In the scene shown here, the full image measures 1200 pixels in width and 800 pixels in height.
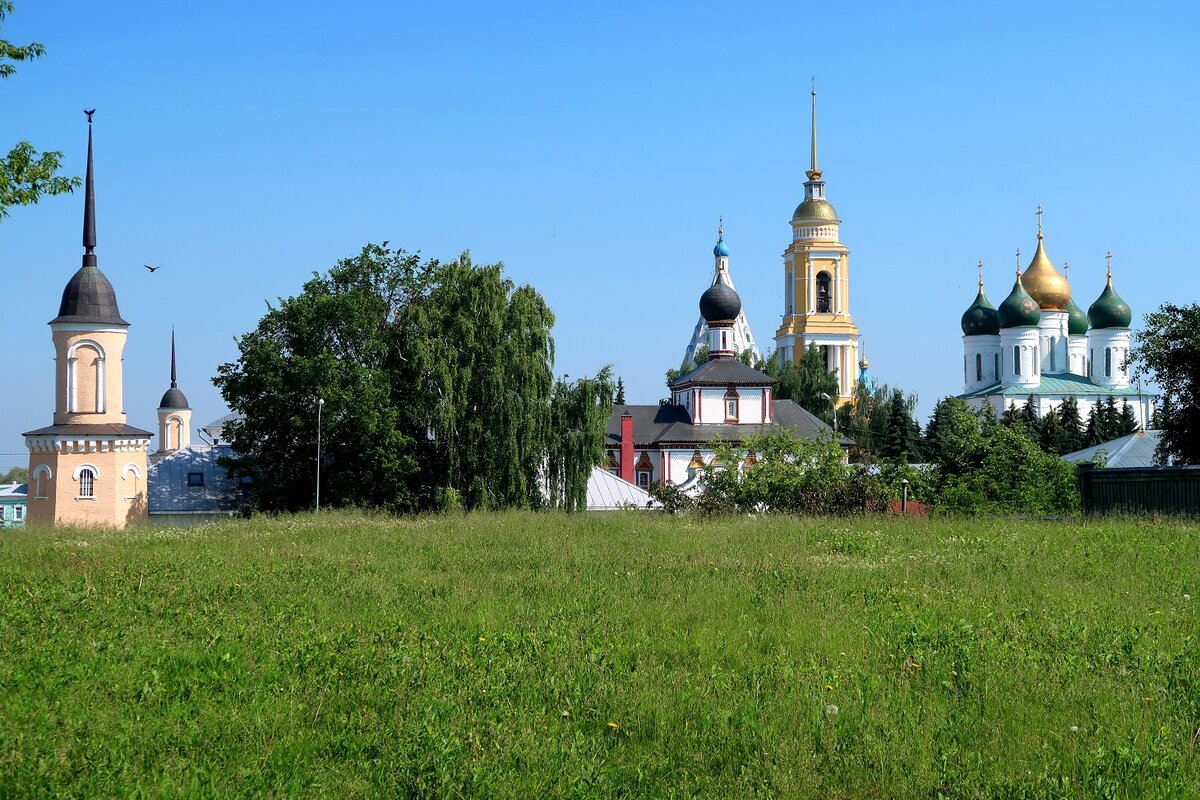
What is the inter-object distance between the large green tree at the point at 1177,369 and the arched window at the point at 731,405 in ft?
103

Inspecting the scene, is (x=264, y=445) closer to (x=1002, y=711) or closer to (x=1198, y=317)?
(x=1198, y=317)

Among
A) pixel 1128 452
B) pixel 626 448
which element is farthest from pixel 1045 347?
pixel 1128 452

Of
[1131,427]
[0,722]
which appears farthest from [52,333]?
[1131,427]

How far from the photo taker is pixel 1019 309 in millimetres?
91875

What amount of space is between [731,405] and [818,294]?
30.2m

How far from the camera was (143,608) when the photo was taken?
36.7 ft

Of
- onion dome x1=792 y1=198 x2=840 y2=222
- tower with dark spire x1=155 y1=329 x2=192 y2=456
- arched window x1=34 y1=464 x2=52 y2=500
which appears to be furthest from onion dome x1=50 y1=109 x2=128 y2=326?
onion dome x1=792 y1=198 x2=840 y2=222

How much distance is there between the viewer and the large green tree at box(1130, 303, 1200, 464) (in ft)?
106

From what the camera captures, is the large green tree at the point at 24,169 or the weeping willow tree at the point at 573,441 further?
the weeping willow tree at the point at 573,441

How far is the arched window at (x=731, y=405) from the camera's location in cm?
6431

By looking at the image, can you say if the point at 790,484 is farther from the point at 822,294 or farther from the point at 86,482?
the point at 822,294

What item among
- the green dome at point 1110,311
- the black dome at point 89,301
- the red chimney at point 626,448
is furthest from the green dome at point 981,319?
the black dome at point 89,301

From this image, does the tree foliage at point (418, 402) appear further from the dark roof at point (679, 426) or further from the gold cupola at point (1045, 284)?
the gold cupola at point (1045, 284)

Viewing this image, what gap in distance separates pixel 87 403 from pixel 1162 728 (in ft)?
126
